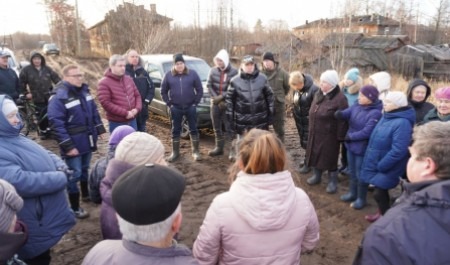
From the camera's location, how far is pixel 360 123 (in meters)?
4.21

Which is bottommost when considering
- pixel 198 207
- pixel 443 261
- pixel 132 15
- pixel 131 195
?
pixel 198 207

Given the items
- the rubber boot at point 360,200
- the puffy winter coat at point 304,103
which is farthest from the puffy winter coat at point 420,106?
the puffy winter coat at point 304,103

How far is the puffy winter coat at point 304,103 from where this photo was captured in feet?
17.6

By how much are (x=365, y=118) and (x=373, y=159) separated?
0.55 m

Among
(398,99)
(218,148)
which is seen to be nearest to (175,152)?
(218,148)

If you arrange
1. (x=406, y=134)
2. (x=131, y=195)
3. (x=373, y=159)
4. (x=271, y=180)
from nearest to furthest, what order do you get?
(x=131, y=195) → (x=271, y=180) → (x=406, y=134) → (x=373, y=159)

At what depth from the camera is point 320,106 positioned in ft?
15.4

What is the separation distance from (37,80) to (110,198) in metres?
5.99

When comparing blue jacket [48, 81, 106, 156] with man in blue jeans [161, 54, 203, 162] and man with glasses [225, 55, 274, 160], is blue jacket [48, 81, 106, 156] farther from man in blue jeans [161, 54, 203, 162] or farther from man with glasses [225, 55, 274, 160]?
man with glasses [225, 55, 274, 160]

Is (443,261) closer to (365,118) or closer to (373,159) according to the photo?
(373,159)

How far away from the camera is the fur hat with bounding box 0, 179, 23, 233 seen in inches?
65.3

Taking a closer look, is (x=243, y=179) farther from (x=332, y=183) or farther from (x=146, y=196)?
(x=332, y=183)

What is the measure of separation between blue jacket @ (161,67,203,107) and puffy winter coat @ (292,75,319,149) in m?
1.72

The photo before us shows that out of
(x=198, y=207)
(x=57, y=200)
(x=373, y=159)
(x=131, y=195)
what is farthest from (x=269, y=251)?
(x=198, y=207)
